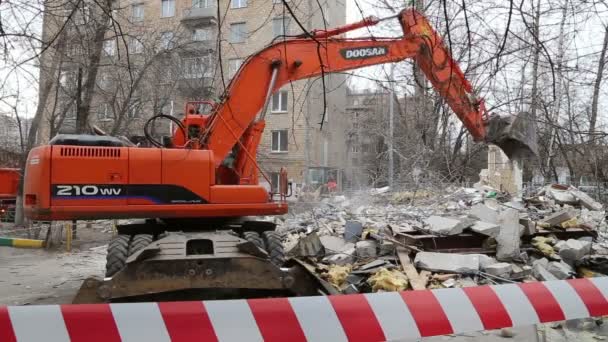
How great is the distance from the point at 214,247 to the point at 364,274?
9.62 feet

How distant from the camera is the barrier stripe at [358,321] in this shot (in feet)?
9.13

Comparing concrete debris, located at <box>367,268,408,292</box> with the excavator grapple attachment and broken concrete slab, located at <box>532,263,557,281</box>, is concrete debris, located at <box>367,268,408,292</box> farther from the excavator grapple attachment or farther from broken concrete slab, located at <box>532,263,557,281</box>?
the excavator grapple attachment

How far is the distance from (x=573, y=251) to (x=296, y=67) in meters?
4.74

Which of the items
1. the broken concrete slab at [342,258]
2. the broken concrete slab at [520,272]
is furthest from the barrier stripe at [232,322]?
the broken concrete slab at [342,258]

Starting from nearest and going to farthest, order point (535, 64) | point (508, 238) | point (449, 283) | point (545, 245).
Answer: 1. point (535, 64)
2. point (449, 283)
3. point (508, 238)
4. point (545, 245)

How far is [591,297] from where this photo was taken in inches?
128

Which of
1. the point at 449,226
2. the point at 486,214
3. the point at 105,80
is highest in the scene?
the point at 105,80

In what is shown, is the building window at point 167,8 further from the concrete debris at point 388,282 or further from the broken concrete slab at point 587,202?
the concrete debris at point 388,282

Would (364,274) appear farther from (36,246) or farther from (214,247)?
(36,246)

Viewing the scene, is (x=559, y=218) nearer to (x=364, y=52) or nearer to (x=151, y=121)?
(x=364, y=52)

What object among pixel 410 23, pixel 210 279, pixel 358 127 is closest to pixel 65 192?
pixel 210 279

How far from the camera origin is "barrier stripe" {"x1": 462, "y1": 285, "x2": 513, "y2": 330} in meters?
3.00

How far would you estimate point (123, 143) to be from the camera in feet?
21.1

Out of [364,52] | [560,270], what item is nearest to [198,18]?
[364,52]
